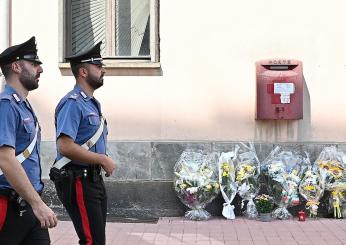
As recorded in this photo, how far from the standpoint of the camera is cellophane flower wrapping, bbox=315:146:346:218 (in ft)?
23.0

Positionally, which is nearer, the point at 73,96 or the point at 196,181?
the point at 73,96

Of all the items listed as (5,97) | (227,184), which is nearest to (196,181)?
(227,184)

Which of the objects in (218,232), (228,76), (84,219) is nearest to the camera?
(84,219)

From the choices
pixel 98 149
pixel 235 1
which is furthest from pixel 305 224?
pixel 98 149

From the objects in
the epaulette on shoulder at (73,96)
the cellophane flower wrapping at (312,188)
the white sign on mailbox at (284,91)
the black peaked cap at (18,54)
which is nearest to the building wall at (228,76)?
the white sign on mailbox at (284,91)

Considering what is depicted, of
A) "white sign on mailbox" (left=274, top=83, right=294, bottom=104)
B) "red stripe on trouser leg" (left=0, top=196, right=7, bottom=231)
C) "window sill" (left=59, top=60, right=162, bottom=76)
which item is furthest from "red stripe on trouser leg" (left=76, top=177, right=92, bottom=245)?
"white sign on mailbox" (left=274, top=83, right=294, bottom=104)

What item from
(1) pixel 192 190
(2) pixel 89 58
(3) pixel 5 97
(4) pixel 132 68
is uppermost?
(4) pixel 132 68

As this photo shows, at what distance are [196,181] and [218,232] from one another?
815 millimetres

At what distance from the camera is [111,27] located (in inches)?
311

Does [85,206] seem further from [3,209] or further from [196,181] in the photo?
[196,181]

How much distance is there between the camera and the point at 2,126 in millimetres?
3029

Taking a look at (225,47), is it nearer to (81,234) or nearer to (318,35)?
(318,35)

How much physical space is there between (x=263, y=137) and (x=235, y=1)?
75.8 inches

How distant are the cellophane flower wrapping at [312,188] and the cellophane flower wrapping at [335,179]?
8 centimetres
